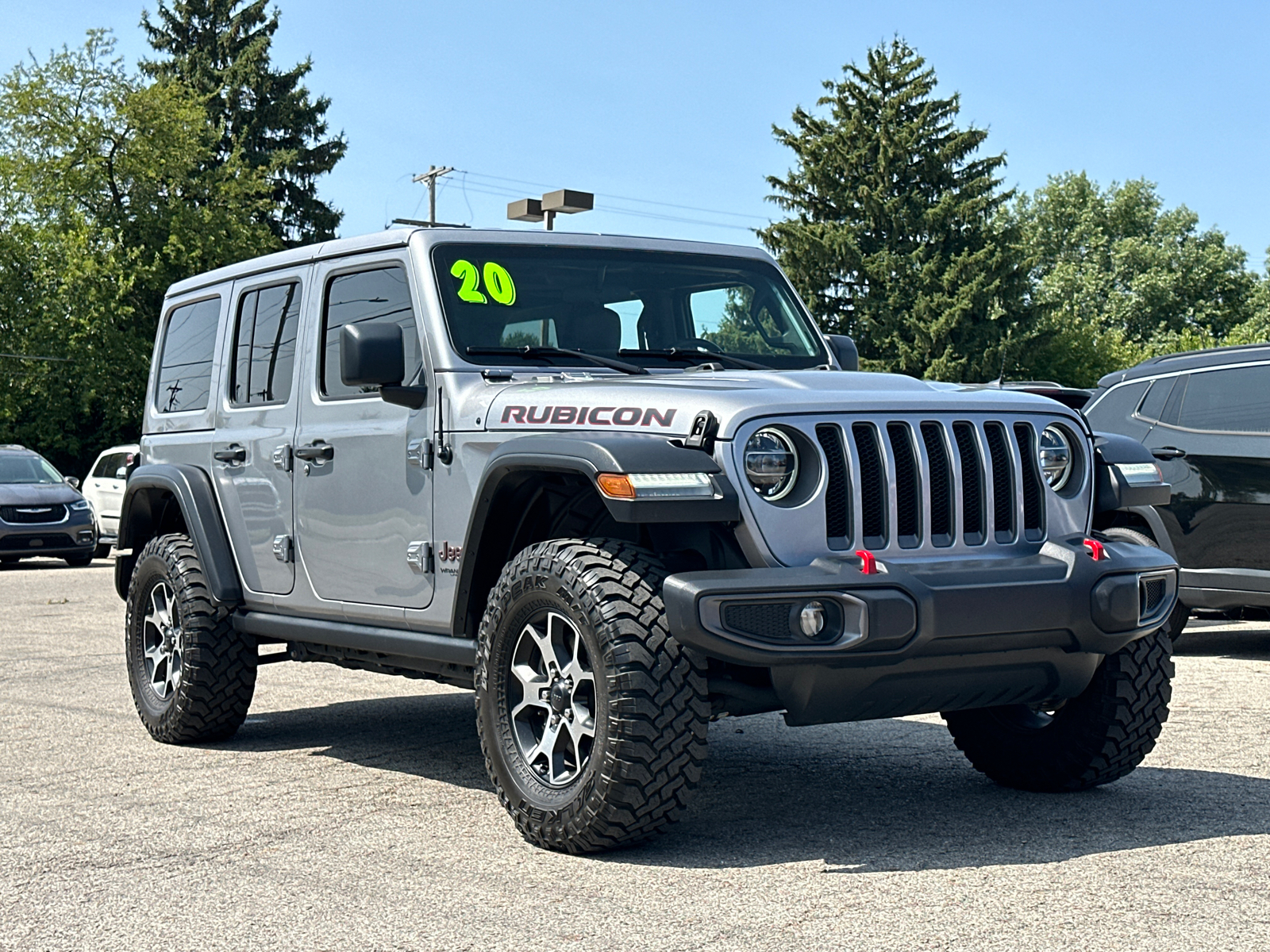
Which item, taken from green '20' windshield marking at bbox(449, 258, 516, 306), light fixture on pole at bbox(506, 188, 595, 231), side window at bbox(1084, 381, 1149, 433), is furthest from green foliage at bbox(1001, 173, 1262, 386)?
green '20' windshield marking at bbox(449, 258, 516, 306)

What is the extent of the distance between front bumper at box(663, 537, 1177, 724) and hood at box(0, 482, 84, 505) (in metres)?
19.6

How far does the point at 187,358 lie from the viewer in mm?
7844

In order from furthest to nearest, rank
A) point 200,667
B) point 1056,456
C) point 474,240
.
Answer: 1. point 200,667
2. point 474,240
3. point 1056,456

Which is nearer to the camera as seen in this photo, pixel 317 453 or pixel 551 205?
pixel 317 453

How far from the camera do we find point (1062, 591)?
4.82 meters

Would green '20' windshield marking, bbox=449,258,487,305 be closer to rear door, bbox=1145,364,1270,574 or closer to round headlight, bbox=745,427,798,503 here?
round headlight, bbox=745,427,798,503

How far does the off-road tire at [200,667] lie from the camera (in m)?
7.04

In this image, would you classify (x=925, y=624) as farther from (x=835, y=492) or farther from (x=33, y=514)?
(x=33, y=514)

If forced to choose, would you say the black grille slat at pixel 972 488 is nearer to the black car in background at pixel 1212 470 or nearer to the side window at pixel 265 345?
the side window at pixel 265 345

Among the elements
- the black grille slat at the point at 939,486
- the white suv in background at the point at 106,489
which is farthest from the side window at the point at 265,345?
the white suv in background at the point at 106,489

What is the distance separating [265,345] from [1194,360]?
239 inches

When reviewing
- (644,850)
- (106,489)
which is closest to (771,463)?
(644,850)

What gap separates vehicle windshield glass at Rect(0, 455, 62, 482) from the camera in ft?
75.3

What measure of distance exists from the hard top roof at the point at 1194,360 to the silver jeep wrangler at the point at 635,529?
429cm
